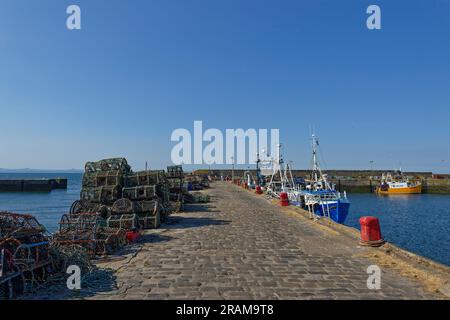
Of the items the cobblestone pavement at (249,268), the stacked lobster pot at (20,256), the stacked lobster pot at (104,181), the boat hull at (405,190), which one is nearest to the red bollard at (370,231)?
the cobblestone pavement at (249,268)

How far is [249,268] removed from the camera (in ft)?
26.5

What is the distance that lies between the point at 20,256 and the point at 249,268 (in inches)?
184

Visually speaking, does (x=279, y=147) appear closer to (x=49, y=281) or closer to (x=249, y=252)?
(x=249, y=252)

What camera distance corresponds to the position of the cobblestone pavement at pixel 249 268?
634 cm

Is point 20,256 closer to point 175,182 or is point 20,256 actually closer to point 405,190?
point 175,182

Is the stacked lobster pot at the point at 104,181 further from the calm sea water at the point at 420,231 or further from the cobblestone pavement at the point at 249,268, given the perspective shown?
the calm sea water at the point at 420,231

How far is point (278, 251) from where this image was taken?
32.9ft

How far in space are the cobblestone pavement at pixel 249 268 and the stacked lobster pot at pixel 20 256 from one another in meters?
1.33

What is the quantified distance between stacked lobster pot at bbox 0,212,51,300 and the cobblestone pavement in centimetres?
133

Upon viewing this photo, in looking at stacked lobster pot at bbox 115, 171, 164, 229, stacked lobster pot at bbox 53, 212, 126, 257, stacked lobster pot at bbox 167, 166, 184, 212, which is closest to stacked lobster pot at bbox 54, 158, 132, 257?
stacked lobster pot at bbox 53, 212, 126, 257
